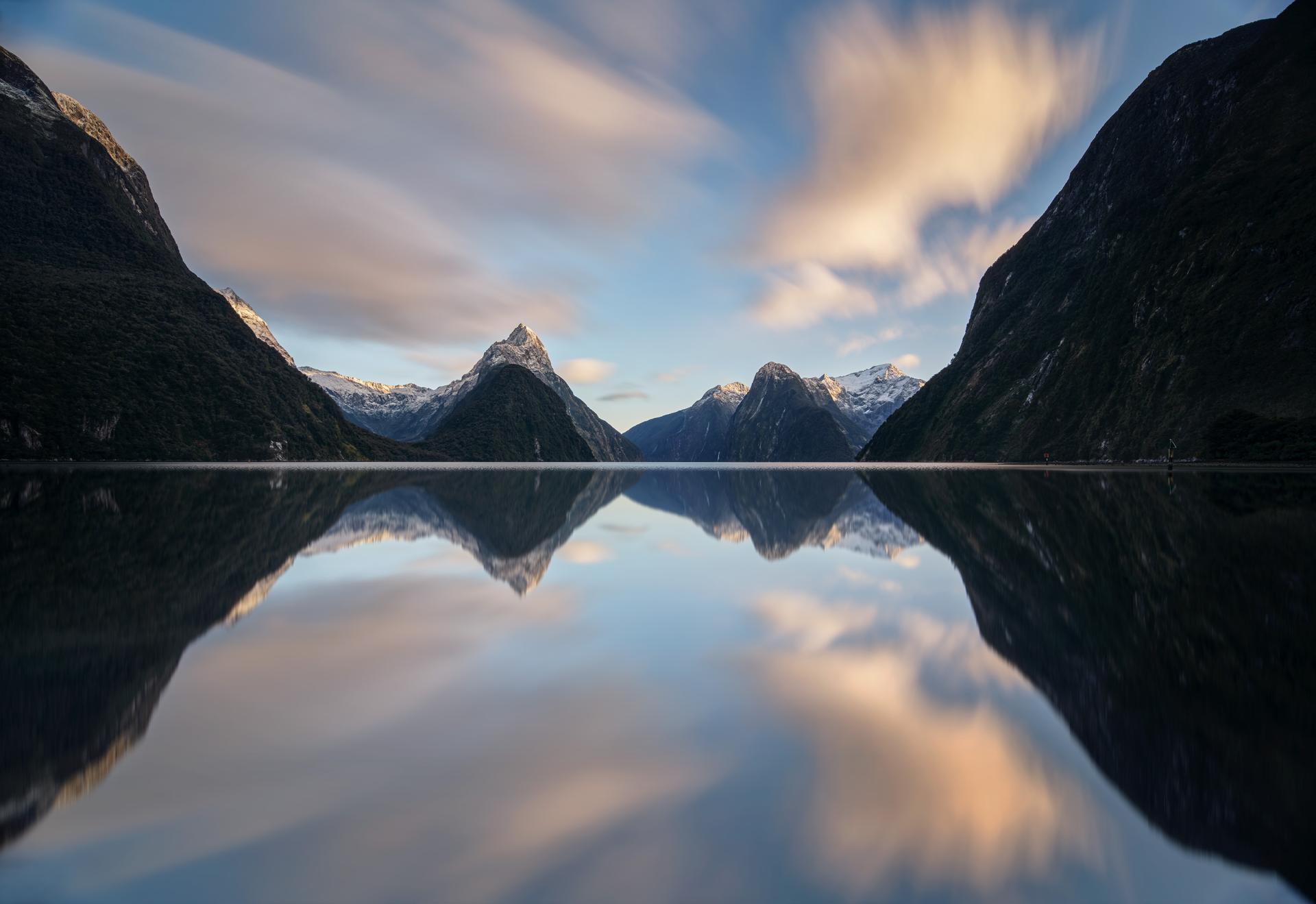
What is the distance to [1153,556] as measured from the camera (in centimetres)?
1345

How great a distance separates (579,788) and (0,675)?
20.6ft

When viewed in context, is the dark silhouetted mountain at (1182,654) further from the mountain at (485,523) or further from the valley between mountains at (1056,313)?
the valley between mountains at (1056,313)

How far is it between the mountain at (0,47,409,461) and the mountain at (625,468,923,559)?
429 feet

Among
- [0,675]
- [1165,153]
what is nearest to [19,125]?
[0,675]

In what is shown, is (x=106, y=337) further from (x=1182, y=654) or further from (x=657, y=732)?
(x=1182, y=654)

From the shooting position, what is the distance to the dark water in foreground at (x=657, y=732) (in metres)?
3.45

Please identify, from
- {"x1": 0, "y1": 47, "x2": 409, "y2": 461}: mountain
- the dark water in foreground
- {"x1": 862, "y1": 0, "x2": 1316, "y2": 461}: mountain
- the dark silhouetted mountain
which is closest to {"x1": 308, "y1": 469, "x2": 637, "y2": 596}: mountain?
the dark water in foreground

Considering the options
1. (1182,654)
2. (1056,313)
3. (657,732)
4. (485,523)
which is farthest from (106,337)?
(1056,313)

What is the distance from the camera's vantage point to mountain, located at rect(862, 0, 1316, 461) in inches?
3125

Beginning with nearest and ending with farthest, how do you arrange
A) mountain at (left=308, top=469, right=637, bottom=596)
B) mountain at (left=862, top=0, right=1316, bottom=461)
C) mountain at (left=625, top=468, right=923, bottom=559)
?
1. mountain at (left=308, top=469, right=637, bottom=596)
2. mountain at (left=625, top=468, right=923, bottom=559)
3. mountain at (left=862, top=0, right=1316, bottom=461)

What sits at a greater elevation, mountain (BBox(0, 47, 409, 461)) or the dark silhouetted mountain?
mountain (BBox(0, 47, 409, 461))

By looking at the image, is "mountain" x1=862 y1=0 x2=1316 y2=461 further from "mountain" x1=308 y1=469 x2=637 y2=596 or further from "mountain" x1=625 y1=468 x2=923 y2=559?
"mountain" x1=308 y1=469 x2=637 y2=596

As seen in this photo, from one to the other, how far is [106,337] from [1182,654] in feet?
588

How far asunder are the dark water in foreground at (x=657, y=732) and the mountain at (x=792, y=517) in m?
4.41
